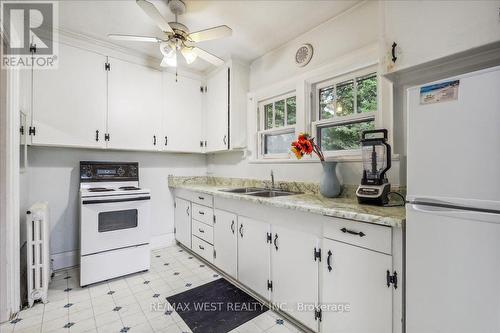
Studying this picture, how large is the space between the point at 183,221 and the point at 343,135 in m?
2.29

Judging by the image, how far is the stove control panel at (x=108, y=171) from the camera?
2654mm

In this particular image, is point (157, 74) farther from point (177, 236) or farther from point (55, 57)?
point (177, 236)

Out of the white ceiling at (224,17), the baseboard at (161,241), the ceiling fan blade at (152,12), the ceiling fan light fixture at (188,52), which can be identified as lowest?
the baseboard at (161,241)

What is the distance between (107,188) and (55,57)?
1.44 m

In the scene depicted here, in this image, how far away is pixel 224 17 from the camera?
6.92ft

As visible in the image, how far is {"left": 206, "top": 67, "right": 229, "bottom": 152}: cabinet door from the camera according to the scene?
300 cm

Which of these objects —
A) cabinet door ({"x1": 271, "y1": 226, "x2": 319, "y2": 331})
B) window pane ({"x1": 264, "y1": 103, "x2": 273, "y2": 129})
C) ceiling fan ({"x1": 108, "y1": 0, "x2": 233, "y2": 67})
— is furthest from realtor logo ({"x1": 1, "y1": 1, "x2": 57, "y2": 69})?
cabinet door ({"x1": 271, "y1": 226, "x2": 319, "y2": 331})

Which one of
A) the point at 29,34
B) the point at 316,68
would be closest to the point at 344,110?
the point at 316,68

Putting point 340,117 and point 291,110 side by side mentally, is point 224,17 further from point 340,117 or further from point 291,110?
point 340,117

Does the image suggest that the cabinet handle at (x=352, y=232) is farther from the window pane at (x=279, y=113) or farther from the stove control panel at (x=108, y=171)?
the stove control panel at (x=108, y=171)

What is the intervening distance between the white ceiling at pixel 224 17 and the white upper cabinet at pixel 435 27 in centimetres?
73

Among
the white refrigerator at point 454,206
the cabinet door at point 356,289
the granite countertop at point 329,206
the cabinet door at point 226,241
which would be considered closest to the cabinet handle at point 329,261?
the cabinet door at point 356,289

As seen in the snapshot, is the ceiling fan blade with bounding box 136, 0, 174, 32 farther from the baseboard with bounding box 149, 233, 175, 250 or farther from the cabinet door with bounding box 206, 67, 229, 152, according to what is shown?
the baseboard with bounding box 149, 233, 175, 250

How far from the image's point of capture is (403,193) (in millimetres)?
1645
